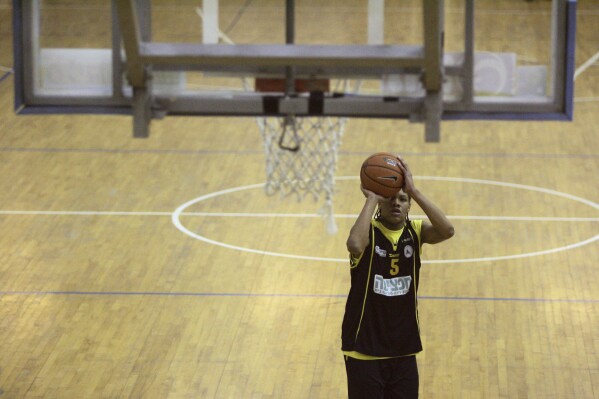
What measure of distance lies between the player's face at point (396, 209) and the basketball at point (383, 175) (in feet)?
0.15

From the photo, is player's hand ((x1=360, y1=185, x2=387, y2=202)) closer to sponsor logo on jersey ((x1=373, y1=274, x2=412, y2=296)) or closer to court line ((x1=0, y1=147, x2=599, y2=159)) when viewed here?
sponsor logo on jersey ((x1=373, y1=274, x2=412, y2=296))

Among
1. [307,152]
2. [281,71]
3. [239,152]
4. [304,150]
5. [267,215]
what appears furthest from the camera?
[239,152]

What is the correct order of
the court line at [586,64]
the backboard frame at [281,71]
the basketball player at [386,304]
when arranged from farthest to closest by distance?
the court line at [586,64], the backboard frame at [281,71], the basketball player at [386,304]

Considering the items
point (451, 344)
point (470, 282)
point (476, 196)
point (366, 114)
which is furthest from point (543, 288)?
point (366, 114)

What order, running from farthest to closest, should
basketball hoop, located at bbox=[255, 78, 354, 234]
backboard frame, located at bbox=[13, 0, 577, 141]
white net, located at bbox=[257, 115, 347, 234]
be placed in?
white net, located at bbox=[257, 115, 347, 234], basketball hoop, located at bbox=[255, 78, 354, 234], backboard frame, located at bbox=[13, 0, 577, 141]

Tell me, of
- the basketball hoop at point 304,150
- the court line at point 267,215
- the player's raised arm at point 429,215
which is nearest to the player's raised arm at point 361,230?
the player's raised arm at point 429,215

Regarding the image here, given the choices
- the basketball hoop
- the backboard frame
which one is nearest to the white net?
the basketball hoop

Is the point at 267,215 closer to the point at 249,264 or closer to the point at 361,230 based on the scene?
the point at 249,264

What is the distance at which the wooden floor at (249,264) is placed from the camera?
23.1 ft

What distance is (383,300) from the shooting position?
4773 mm

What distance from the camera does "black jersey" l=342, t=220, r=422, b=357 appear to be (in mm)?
4754

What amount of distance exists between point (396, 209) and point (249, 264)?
4.38 metres

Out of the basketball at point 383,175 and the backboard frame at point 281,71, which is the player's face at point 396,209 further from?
the backboard frame at point 281,71

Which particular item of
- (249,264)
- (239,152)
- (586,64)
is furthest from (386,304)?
(586,64)
